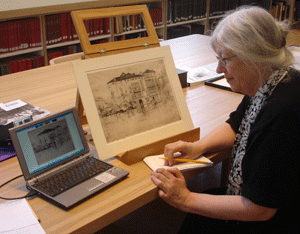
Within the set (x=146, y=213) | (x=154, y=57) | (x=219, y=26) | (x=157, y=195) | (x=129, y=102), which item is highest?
(x=219, y=26)

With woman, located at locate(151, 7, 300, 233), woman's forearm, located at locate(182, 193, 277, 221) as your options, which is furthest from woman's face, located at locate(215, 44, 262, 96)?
woman's forearm, located at locate(182, 193, 277, 221)

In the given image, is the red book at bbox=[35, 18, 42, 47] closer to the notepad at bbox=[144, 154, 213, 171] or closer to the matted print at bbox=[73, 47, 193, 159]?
the matted print at bbox=[73, 47, 193, 159]

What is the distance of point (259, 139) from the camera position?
3.02ft

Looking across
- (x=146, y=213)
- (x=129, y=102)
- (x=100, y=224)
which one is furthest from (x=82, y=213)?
(x=146, y=213)

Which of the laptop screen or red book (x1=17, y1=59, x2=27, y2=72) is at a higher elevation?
the laptop screen

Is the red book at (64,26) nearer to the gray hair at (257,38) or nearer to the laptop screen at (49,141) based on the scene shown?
the laptop screen at (49,141)

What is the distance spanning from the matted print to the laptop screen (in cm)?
7

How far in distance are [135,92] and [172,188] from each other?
39 centimetres

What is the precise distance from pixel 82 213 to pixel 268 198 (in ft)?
1.66

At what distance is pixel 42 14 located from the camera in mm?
3461

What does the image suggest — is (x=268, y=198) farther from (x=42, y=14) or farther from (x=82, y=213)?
(x=42, y=14)

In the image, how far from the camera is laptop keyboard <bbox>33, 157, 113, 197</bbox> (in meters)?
1.00

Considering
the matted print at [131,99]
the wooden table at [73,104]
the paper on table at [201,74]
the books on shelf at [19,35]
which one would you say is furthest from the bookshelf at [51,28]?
the matted print at [131,99]

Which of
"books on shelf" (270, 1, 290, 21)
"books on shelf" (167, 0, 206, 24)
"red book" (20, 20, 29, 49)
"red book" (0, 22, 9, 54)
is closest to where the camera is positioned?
"red book" (0, 22, 9, 54)
